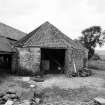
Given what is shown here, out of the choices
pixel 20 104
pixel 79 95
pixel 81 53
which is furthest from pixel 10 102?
pixel 81 53

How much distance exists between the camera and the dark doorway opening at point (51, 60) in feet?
59.0

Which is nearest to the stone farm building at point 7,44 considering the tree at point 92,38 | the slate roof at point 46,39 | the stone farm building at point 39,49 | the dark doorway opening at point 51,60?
the stone farm building at point 39,49

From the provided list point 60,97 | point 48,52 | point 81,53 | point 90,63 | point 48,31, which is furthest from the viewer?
point 90,63

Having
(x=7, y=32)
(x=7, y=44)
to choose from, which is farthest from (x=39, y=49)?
(x=7, y=32)

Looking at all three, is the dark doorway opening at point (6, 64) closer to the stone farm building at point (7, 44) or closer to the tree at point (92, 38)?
the stone farm building at point (7, 44)

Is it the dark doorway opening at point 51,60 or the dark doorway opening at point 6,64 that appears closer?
the dark doorway opening at point 6,64

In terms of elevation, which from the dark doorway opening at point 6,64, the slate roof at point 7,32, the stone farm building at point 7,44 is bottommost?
the dark doorway opening at point 6,64

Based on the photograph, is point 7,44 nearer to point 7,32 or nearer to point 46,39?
point 46,39

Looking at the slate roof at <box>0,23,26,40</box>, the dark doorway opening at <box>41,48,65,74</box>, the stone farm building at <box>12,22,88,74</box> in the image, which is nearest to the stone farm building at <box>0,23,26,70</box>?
the slate roof at <box>0,23,26,40</box>

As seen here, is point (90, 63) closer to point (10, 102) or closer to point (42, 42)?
point (42, 42)

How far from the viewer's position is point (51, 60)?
1964 centimetres

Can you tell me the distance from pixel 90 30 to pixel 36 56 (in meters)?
23.6

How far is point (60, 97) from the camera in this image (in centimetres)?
779

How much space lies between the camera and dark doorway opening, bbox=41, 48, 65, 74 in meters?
18.0
